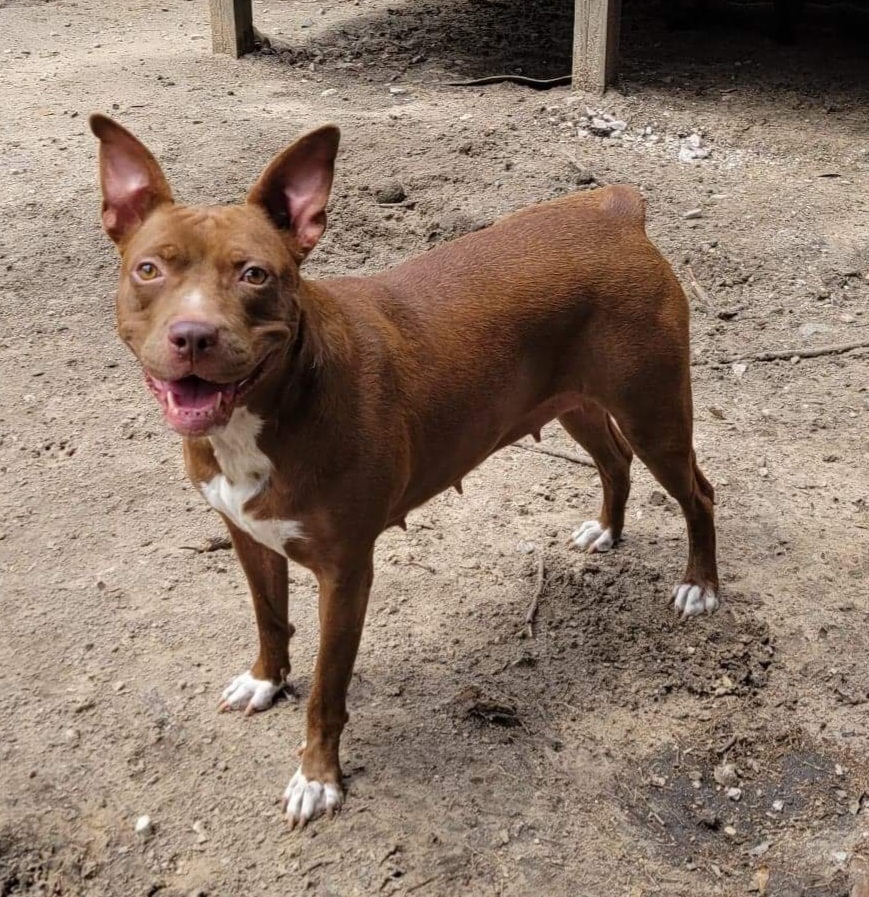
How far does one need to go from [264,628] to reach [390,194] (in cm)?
382

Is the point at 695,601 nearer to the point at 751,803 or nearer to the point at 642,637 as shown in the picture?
the point at 642,637

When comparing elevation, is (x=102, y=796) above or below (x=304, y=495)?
below

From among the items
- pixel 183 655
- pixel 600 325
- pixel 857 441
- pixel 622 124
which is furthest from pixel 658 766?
pixel 622 124

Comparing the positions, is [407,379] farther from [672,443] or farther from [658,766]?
[658,766]

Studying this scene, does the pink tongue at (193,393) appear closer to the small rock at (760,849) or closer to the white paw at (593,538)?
the small rock at (760,849)

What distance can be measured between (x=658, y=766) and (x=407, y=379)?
1.47 metres

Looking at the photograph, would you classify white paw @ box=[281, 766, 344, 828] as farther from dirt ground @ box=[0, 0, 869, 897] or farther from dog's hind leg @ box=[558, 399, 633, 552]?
dog's hind leg @ box=[558, 399, 633, 552]

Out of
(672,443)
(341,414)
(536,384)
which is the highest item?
(341,414)

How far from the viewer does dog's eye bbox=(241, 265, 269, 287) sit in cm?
263

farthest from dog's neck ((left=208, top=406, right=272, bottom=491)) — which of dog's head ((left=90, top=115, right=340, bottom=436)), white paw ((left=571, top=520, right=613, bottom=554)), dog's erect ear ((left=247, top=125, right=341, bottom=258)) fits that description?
white paw ((left=571, top=520, right=613, bottom=554))

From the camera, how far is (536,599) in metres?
4.19

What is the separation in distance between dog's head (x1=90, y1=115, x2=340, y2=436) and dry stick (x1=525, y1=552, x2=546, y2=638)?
1751 mm

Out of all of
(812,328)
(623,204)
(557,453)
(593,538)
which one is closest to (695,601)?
(593,538)

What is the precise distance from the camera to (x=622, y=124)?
300 inches
